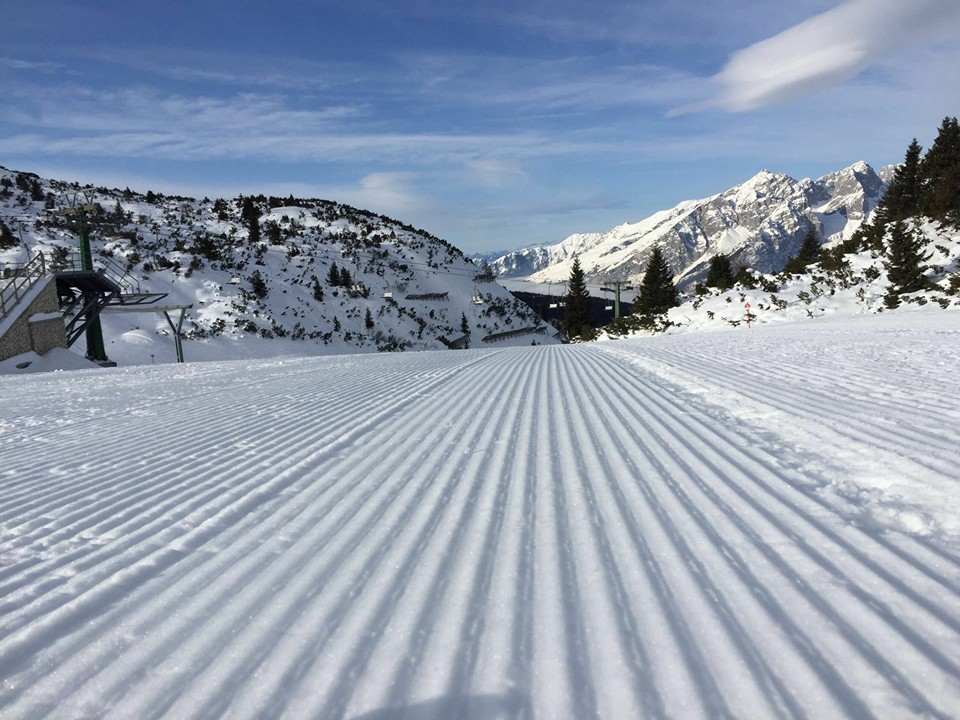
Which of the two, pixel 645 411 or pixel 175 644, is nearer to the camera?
pixel 175 644

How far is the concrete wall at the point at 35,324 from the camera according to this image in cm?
1691

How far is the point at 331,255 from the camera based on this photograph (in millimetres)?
47531

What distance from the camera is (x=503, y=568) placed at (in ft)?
8.57

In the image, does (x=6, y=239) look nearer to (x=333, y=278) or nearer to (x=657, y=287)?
(x=333, y=278)

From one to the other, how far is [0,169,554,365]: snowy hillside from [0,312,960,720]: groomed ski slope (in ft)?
81.9

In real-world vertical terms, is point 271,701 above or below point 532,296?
below

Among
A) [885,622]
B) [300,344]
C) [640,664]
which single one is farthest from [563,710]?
[300,344]

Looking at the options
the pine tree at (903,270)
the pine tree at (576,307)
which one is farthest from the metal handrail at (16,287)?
the pine tree at (576,307)

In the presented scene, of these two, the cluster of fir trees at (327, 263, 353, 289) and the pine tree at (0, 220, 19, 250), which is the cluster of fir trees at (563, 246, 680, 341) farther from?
Result: the pine tree at (0, 220, 19, 250)

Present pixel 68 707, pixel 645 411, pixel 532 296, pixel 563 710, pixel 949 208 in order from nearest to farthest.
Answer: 1. pixel 563 710
2. pixel 68 707
3. pixel 645 411
4. pixel 949 208
5. pixel 532 296

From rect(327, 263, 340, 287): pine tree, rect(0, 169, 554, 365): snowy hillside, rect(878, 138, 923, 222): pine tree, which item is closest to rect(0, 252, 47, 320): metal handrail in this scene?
rect(0, 169, 554, 365): snowy hillside

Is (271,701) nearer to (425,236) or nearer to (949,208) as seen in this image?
(949,208)

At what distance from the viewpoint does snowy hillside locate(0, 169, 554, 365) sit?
30.8 m

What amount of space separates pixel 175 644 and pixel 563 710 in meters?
1.57
